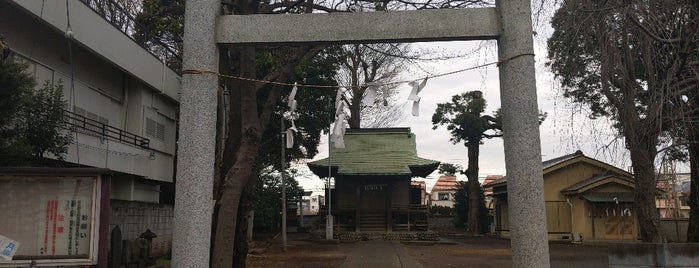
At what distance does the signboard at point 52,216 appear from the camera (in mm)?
6121

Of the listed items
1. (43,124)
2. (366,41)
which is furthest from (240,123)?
(366,41)

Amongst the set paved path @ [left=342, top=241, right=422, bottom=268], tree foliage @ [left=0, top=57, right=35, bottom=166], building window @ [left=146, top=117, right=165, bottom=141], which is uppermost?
building window @ [left=146, top=117, right=165, bottom=141]

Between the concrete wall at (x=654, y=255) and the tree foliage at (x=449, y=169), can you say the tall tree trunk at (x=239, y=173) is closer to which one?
the concrete wall at (x=654, y=255)

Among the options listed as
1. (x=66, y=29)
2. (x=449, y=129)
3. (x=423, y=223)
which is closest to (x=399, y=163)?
(x=423, y=223)

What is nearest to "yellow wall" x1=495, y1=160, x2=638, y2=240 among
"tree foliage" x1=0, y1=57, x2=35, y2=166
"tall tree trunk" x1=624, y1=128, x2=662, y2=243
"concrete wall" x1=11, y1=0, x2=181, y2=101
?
"tall tree trunk" x1=624, y1=128, x2=662, y2=243

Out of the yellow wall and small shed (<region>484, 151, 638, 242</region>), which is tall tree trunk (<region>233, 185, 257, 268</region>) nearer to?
small shed (<region>484, 151, 638, 242</region>)

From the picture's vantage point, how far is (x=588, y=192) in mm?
31781

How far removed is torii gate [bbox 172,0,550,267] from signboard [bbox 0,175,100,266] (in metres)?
0.94

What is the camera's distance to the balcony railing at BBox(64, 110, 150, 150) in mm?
13453

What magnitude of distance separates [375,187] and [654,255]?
26.0 meters

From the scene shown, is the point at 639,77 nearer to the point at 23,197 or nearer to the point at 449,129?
the point at 23,197

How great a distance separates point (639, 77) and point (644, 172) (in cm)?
228

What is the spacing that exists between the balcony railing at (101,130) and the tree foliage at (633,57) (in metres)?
10.5

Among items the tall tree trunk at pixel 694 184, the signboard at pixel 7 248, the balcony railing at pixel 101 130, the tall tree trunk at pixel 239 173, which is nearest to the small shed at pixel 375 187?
the balcony railing at pixel 101 130
